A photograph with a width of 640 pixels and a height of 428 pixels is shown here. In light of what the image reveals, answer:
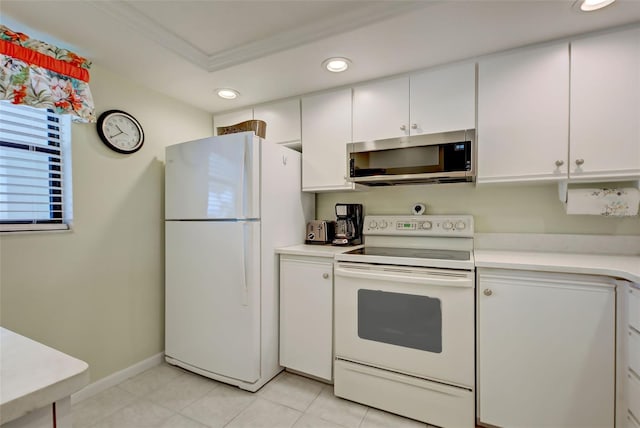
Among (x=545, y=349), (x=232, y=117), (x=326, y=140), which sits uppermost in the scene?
Result: (x=232, y=117)

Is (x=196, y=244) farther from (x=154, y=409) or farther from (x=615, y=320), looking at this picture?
(x=615, y=320)

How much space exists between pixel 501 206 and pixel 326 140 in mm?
1358

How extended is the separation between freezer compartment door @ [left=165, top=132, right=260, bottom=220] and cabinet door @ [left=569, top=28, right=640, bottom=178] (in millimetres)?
1891

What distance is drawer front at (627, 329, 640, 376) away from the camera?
121 cm

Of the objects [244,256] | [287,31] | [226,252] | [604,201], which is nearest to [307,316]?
[244,256]

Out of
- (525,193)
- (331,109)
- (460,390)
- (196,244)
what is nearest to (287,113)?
(331,109)

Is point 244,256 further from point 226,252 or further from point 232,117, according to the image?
point 232,117

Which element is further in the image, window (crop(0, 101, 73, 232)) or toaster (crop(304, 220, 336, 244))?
toaster (crop(304, 220, 336, 244))

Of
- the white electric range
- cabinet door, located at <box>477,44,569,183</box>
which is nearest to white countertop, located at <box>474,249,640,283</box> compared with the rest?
the white electric range

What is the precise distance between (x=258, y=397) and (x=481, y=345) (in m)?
1.39

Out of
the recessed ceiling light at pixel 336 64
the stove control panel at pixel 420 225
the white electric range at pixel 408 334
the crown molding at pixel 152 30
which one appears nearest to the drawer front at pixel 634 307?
the white electric range at pixel 408 334

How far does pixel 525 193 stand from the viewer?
1.96 metres

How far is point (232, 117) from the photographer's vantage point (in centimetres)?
270

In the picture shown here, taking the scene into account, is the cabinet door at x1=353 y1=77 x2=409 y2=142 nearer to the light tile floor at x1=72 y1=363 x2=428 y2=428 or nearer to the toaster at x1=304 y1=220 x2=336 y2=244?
the toaster at x1=304 y1=220 x2=336 y2=244
